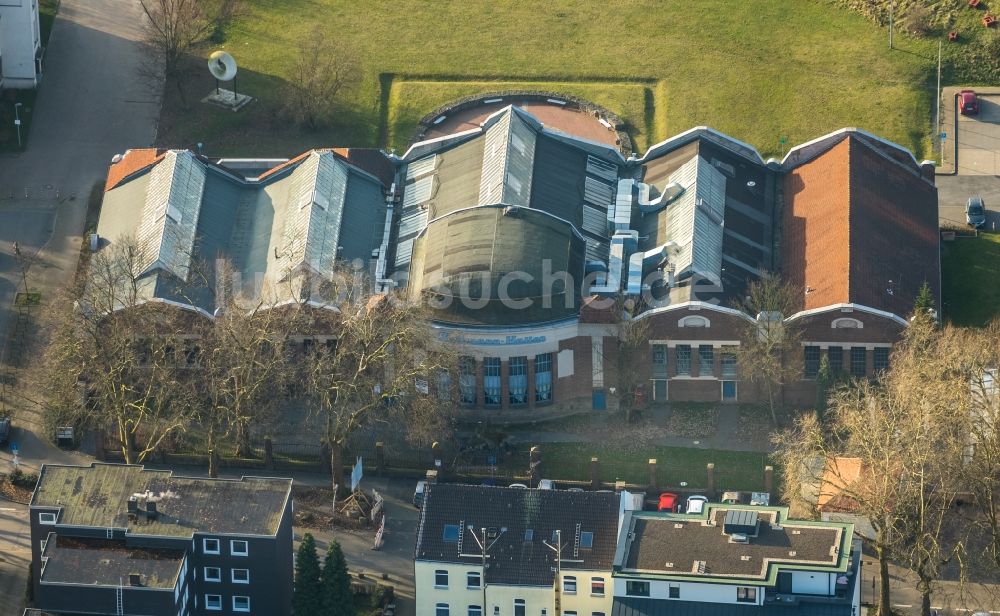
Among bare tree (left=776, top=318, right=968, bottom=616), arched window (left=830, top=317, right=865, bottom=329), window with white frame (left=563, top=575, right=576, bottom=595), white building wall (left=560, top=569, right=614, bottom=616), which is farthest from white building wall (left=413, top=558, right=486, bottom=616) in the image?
arched window (left=830, top=317, right=865, bottom=329)

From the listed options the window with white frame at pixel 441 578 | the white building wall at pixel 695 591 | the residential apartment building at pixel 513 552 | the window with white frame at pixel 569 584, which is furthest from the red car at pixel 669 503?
the window with white frame at pixel 441 578

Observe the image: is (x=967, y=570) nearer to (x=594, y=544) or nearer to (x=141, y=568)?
(x=594, y=544)

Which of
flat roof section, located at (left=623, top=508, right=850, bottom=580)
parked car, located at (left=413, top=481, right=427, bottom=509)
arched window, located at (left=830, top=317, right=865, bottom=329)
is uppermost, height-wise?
arched window, located at (left=830, top=317, right=865, bottom=329)

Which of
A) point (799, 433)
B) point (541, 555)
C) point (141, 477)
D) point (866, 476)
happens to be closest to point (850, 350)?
point (799, 433)

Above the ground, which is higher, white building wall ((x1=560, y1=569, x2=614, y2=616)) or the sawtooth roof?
the sawtooth roof

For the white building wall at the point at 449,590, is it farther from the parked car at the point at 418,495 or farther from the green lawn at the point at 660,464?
the green lawn at the point at 660,464

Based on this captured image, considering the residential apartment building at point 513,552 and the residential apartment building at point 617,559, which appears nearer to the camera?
the residential apartment building at point 617,559

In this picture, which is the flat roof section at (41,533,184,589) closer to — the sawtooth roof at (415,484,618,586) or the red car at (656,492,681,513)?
the sawtooth roof at (415,484,618,586)
